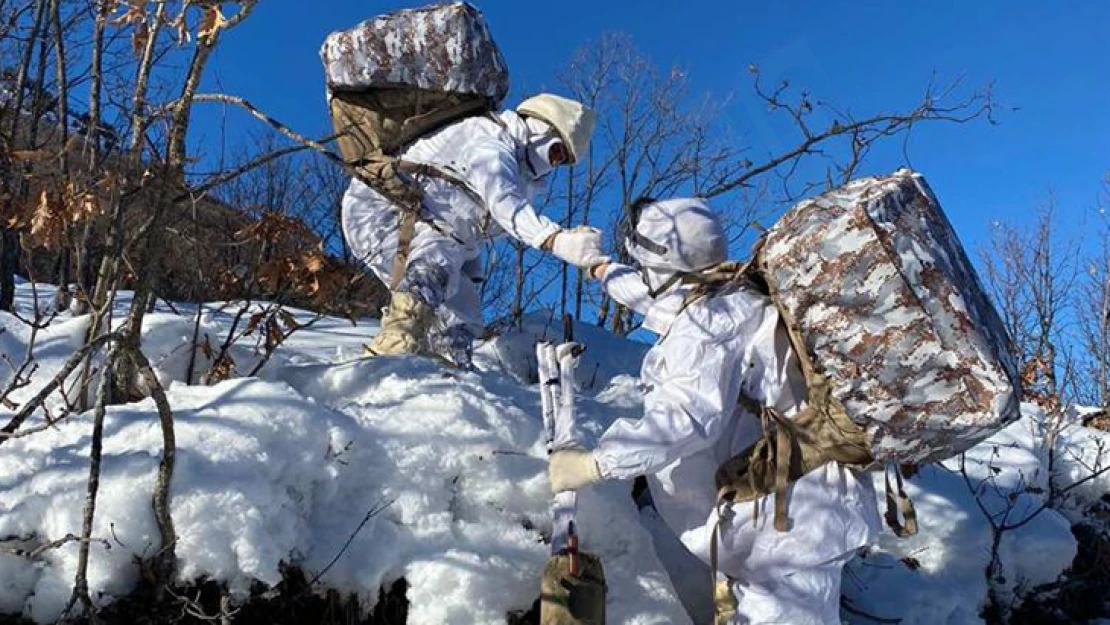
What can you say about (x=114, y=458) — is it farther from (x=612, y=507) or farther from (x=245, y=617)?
(x=612, y=507)

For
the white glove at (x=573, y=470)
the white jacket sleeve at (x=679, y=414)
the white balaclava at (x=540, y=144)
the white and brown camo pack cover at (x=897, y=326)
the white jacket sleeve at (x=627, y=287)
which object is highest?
the white balaclava at (x=540, y=144)

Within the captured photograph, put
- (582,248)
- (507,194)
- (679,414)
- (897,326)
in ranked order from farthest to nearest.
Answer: (507,194) → (582,248) → (679,414) → (897,326)

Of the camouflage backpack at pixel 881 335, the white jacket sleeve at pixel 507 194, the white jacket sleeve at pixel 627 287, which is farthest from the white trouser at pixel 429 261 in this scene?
the camouflage backpack at pixel 881 335

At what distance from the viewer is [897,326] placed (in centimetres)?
245

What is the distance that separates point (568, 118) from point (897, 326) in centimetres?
232

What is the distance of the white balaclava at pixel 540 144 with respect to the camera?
443 cm

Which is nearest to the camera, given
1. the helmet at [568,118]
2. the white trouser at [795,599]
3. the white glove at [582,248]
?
the white trouser at [795,599]

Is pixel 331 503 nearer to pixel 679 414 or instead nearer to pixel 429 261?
pixel 679 414

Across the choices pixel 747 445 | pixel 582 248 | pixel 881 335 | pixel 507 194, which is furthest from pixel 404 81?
pixel 881 335

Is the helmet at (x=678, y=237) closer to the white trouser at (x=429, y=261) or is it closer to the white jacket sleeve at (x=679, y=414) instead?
the white jacket sleeve at (x=679, y=414)

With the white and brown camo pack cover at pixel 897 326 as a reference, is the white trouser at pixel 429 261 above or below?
above

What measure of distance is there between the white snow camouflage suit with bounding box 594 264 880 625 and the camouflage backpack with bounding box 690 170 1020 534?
0.08m

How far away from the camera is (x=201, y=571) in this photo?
268 cm

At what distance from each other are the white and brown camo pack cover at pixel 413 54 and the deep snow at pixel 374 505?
146 cm
